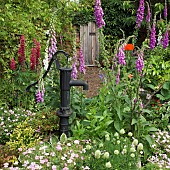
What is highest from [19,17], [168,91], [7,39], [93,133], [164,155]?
[19,17]

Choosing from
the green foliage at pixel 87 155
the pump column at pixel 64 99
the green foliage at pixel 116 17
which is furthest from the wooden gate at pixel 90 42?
the green foliage at pixel 87 155

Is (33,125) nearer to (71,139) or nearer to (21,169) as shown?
(71,139)

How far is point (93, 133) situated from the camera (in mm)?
3092

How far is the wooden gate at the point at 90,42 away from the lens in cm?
845

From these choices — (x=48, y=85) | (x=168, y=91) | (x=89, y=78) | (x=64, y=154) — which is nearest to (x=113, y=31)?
(x=89, y=78)

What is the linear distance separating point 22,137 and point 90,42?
572 centimetres

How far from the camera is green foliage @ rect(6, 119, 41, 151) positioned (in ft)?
9.95

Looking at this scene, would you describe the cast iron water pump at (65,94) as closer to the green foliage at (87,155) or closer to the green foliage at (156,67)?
the green foliage at (87,155)

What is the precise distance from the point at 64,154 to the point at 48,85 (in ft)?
4.25

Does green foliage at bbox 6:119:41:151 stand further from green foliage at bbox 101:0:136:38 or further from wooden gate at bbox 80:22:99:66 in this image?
green foliage at bbox 101:0:136:38

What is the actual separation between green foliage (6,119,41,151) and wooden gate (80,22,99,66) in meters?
5.41

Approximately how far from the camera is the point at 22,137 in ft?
10.2

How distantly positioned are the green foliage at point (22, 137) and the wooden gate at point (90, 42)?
541cm

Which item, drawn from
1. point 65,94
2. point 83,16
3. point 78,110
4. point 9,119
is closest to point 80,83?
point 65,94
